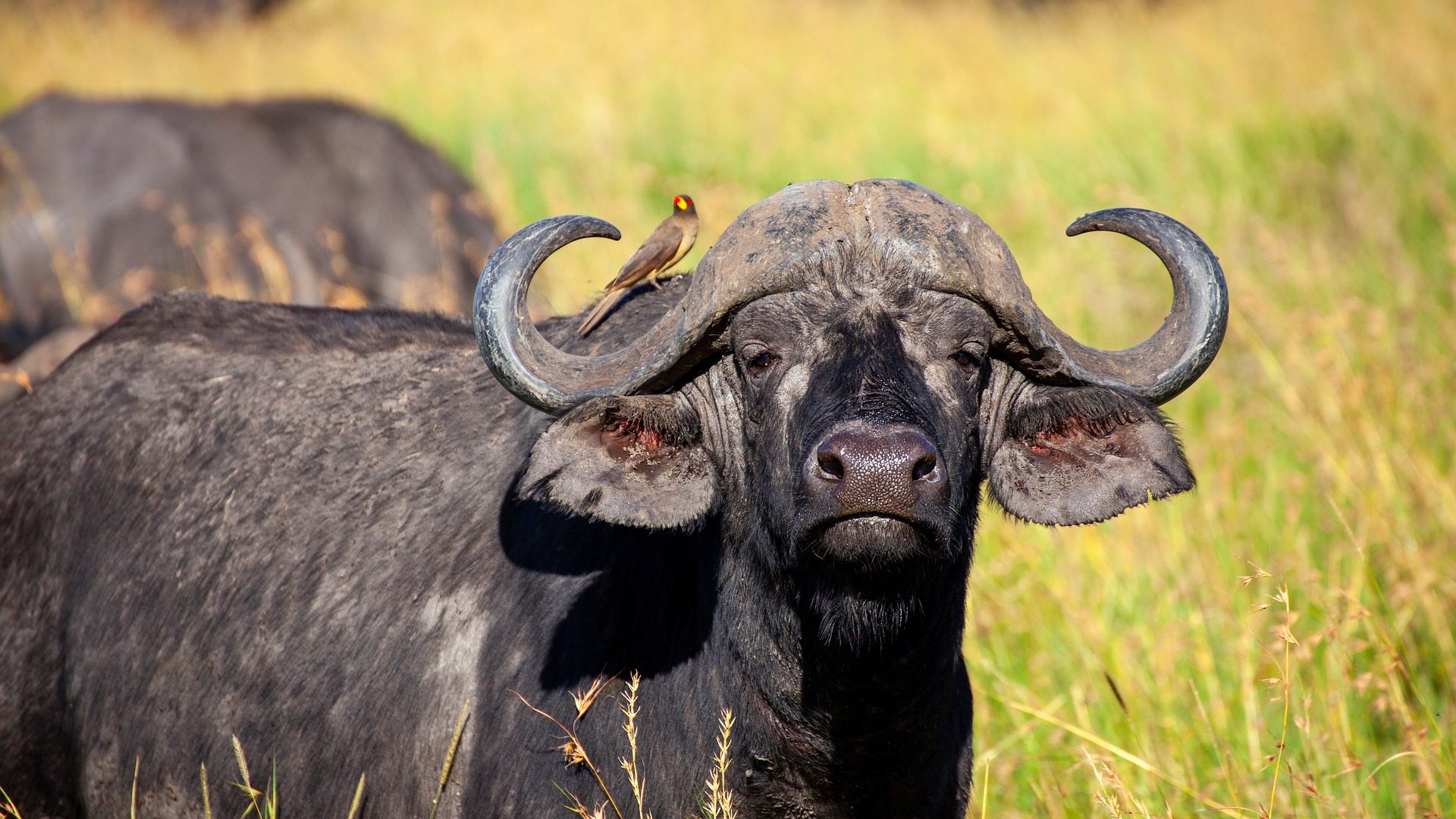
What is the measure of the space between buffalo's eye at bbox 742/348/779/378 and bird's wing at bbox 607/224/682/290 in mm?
702

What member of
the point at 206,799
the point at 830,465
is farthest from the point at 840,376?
the point at 206,799

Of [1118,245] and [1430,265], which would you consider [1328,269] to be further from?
[1118,245]

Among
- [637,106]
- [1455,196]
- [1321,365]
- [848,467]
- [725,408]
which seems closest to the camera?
[848,467]

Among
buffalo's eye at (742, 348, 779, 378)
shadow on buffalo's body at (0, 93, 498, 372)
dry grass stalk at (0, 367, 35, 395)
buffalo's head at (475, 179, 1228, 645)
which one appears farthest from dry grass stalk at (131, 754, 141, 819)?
shadow on buffalo's body at (0, 93, 498, 372)

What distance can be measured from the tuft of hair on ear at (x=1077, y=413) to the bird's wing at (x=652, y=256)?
3.72ft

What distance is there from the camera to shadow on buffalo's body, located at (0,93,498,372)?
10.2 meters

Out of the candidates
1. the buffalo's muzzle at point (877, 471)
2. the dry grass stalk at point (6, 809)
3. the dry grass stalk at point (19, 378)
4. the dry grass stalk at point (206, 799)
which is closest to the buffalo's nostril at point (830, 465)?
the buffalo's muzzle at point (877, 471)

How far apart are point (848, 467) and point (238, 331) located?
8.64 ft

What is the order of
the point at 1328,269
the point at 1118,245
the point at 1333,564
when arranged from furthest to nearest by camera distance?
the point at 1118,245
the point at 1328,269
the point at 1333,564

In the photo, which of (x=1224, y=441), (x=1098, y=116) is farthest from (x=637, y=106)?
(x=1224, y=441)

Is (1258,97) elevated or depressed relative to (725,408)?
elevated

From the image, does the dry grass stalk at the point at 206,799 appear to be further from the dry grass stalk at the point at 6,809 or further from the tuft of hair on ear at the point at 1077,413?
the tuft of hair on ear at the point at 1077,413

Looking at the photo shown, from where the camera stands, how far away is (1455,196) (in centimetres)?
920

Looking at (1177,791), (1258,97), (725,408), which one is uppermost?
(1258,97)
